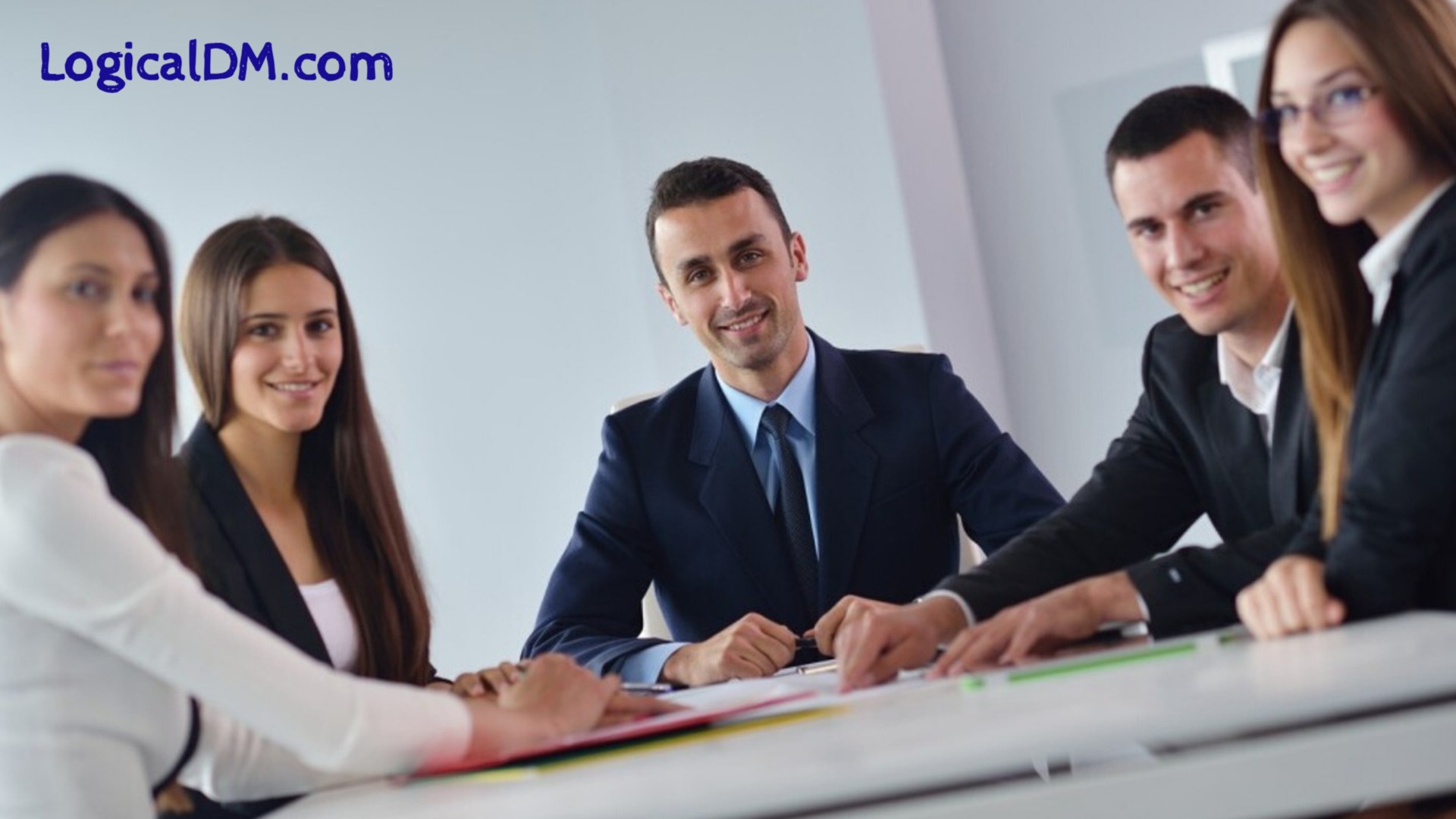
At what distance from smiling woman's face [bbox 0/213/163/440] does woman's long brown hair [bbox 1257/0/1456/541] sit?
1166 millimetres

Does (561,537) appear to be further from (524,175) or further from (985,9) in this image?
(985,9)

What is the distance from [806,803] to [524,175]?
4.00m

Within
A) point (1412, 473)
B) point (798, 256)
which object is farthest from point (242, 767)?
point (798, 256)

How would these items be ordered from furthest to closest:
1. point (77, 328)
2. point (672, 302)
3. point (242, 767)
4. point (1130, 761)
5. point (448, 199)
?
point (448, 199), point (672, 302), point (242, 767), point (77, 328), point (1130, 761)

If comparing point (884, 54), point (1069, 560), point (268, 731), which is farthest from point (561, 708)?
point (884, 54)

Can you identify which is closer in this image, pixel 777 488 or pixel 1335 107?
pixel 1335 107

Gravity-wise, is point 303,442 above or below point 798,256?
below

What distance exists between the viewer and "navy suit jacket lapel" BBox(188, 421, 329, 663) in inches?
89.5

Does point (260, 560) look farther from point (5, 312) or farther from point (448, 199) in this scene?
point (448, 199)

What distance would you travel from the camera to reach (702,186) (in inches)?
125

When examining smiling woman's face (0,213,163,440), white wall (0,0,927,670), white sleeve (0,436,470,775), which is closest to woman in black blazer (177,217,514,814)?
smiling woman's face (0,213,163,440)

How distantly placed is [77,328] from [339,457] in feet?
3.50

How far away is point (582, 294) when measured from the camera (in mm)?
4824

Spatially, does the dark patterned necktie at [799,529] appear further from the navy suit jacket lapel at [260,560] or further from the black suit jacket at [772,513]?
the navy suit jacket lapel at [260,560]
